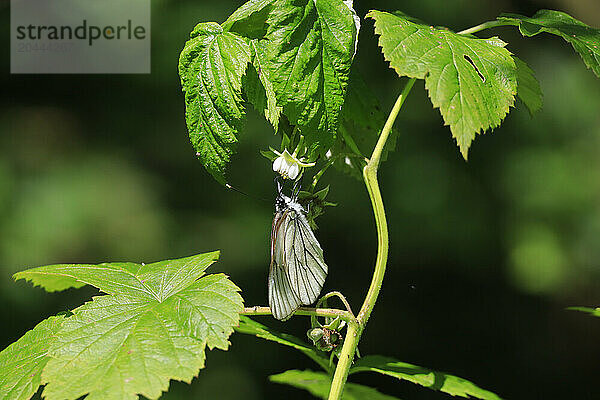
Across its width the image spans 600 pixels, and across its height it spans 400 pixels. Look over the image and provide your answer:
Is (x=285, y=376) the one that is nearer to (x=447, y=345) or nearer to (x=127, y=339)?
(x=127, y=339)

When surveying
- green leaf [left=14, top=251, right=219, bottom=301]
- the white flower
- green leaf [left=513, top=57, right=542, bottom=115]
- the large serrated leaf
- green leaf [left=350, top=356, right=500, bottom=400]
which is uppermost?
green leaf [left=513, top=57, right=542, bottom=115]

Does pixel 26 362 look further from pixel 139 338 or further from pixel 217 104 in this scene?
pixel 217 104

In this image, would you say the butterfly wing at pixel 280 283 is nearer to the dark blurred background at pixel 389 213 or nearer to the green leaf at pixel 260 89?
the green leaf at pixel 260 89

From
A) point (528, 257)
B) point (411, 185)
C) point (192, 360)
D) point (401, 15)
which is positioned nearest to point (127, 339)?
point (192, 360)

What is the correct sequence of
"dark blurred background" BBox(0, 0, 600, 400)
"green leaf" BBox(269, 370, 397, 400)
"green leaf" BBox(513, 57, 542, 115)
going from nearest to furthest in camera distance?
1. "green leaf" BBox(513, 57, 542, 115)
2. "green leaf" BBox(269, 370, 397, 400)
3. "dark blurred background" BBox(0, 0, 600, 400)

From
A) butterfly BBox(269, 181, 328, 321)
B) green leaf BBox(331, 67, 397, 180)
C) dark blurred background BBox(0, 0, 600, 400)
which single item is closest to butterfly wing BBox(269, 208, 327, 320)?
butterfly BBox(269, 181, 328, 321)

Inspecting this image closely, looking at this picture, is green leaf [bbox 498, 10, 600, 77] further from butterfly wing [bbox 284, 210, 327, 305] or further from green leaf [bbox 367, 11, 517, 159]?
butterfly wing [bbox 284, 210, 327, 305]
